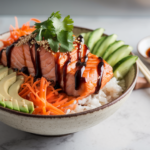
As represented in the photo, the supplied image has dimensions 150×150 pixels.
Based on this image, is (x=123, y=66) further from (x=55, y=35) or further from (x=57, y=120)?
(x=57, y=120)

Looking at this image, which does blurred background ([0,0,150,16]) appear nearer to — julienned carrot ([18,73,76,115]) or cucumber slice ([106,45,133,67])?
cucumber slice ([106,45,133,67])

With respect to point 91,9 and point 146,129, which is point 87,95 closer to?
point 146,129

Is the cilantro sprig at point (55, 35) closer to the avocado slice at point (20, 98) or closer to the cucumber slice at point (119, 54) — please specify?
the avocado slice at point (20, 98)

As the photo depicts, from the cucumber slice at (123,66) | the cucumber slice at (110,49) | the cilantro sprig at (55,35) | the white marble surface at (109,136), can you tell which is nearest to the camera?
the white marble surface at (109,136)

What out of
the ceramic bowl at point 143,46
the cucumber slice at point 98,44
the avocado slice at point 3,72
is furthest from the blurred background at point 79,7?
the avocado slice at point 3,72

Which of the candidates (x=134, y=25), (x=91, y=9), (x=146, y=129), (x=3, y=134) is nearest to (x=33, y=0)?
(x=91, y=9)

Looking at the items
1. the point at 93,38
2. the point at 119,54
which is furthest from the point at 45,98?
the point at 93,38
